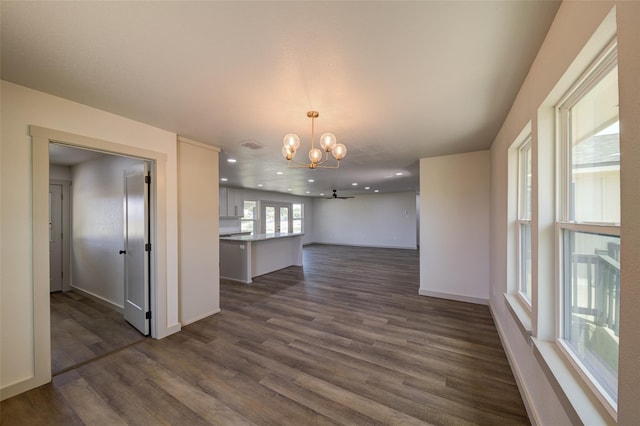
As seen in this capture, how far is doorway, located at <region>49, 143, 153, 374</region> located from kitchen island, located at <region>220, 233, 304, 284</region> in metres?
2.12

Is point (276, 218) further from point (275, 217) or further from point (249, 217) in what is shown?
point (249, 217)

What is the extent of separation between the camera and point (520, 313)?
1.99 metres

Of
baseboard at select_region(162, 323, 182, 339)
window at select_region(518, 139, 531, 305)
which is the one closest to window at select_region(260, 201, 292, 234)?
baseboard at select_region(162, 323, 182, 339)

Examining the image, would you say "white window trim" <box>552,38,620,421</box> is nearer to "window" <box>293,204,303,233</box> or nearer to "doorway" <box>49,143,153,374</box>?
"doorway" <box>49,143,153,374</box>

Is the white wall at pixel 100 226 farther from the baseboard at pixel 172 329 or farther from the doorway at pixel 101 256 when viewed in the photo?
the baseboard at pixel 172 329

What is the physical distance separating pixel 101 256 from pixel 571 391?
564 centimetres

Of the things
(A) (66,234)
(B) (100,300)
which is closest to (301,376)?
(B) (100,300)

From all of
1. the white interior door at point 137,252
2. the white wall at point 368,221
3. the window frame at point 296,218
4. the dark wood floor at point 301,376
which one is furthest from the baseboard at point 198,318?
the white wall at point 368,221

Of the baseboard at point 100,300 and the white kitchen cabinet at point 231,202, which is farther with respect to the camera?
the white kitchen cabinet at point 231,202

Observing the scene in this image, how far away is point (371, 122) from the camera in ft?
8.70

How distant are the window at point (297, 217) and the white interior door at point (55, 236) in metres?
7.87

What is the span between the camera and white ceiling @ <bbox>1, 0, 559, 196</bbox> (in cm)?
121

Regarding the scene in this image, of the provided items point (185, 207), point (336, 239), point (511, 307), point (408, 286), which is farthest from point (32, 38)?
point (336, 239)

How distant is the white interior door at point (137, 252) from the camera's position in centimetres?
291
